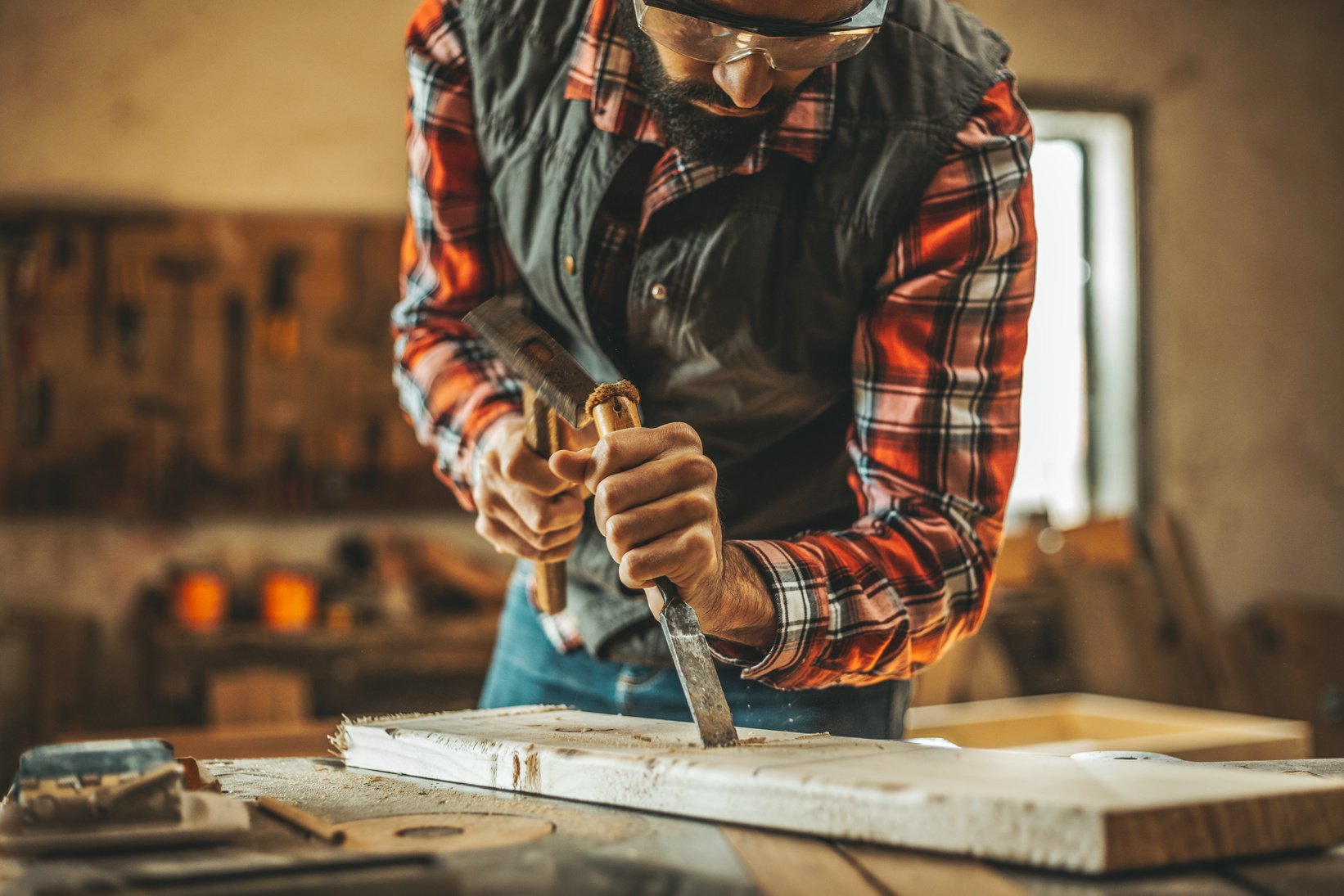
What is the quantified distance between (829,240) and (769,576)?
441mm

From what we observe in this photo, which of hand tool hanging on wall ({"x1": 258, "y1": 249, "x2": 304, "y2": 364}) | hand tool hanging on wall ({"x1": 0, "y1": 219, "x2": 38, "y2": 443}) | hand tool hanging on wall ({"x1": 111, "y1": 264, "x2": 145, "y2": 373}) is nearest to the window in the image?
hand tool hanging on wall ({"x1": 258, "y1": 249, "x2": 304, "y2": 364})

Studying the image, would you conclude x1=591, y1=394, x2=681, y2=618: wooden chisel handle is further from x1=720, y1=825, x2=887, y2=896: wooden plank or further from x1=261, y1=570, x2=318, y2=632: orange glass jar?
x1=261, y1=570, x2=318, y2=632: orange glass jar

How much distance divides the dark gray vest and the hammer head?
198 mm

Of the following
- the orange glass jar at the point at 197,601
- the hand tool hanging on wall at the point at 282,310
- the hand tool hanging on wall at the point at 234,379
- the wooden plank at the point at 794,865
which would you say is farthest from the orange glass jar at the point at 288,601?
the wooden plank at the point at 794,865

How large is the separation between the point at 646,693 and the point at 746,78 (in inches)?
31.2

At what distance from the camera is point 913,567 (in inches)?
56.7

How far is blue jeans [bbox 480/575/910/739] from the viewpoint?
1.60 metres

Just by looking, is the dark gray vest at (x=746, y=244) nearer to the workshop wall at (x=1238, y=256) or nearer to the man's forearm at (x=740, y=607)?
the man's forearm at (x=740, y=607)

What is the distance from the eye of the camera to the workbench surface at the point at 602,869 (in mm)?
853

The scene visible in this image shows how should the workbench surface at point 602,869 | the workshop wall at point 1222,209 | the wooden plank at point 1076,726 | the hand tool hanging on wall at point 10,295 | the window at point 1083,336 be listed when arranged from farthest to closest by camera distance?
the window at point 1083,336
the workshop wall at point 1222,209
the hand tool hanging on wall at point 10,295
the wooden plank at point 1076,726
the workbench surface at point 602,869

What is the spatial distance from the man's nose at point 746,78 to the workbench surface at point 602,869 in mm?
779

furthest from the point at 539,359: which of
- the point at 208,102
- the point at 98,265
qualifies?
the point at 208,102

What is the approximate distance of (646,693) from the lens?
5.40 feet

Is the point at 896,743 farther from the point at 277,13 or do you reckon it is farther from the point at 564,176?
the point at 277,13
